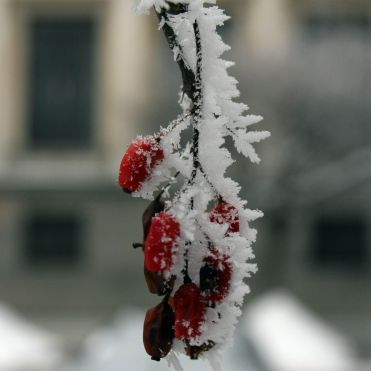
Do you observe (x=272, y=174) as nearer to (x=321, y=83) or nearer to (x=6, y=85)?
(x=321, y=83)

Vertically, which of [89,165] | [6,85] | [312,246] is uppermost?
[6,85]

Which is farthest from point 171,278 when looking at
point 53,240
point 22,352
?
point 53,240

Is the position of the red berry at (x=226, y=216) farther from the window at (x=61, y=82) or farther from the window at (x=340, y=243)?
the window at (x=61, y=82)

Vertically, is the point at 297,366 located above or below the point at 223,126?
below

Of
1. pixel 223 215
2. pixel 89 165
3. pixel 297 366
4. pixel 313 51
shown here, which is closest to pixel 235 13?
pixel 313 51

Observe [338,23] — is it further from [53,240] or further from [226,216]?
[226,216]

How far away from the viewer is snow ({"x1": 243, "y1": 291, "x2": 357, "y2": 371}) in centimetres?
466

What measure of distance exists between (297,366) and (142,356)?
85 cm

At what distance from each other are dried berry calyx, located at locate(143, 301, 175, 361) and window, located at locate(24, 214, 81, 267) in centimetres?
1442

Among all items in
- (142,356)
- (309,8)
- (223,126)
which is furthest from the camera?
(309,8)

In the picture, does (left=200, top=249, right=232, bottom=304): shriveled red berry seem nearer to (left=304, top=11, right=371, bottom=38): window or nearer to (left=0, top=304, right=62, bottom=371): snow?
(left=0, top=304, right=62, bottom=371): snow

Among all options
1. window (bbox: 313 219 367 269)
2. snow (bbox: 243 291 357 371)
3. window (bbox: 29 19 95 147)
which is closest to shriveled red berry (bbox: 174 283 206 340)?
snow (bbox: 243 291 357 371)

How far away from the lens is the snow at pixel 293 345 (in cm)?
466

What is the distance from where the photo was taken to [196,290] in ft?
1.97
